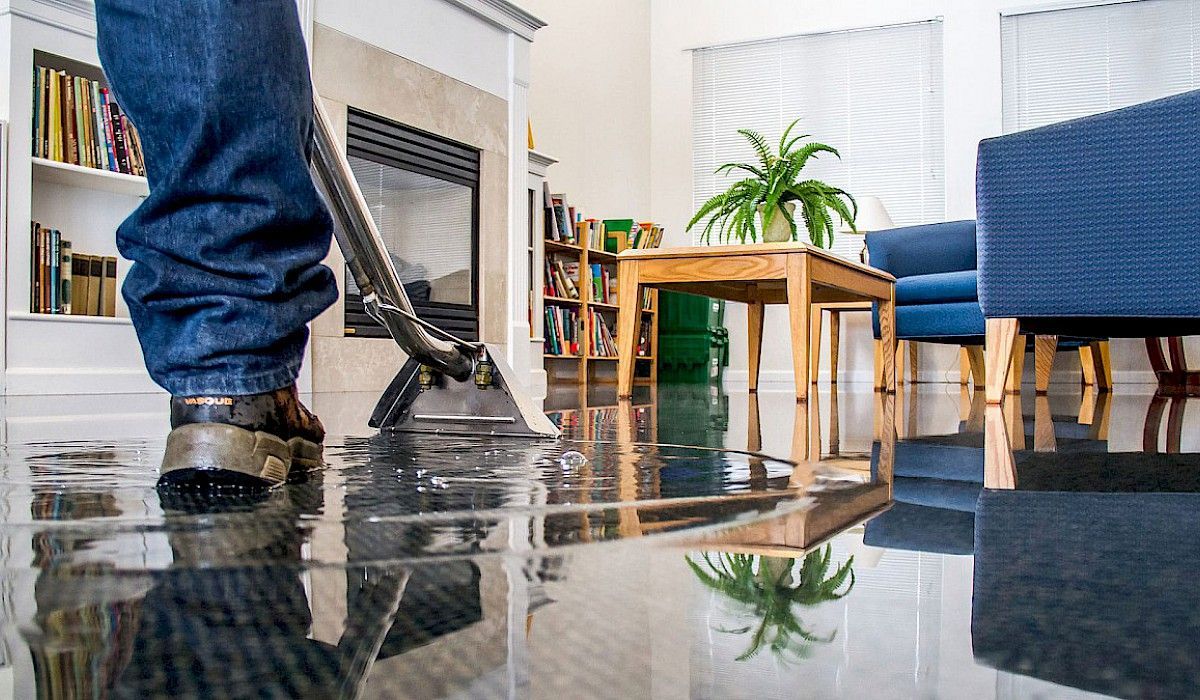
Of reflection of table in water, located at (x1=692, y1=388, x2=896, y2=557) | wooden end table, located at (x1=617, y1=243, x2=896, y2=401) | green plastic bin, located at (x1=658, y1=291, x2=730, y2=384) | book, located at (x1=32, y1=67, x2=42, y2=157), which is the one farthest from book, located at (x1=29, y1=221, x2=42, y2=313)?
green plastic bin, located at (x1=658, y1=291, x2=730, y2=384)

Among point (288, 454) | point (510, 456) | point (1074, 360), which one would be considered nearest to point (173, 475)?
point (288, 454)

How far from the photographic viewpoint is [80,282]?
10.3 feet

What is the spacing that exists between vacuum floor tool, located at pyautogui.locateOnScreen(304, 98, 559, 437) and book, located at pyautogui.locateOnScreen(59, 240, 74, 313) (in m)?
1.95

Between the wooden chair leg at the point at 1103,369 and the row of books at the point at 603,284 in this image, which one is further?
the row of books at the point at 603,284

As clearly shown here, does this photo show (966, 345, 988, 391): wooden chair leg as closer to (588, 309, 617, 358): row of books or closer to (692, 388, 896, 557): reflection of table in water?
(588, 309, 617, 358): row of books

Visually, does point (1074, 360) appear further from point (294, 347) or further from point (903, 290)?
point (294, 347)

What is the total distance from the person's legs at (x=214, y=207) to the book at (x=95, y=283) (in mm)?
2592

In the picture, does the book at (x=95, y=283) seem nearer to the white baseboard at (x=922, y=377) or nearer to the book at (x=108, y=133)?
the book at (x=108, y=133)

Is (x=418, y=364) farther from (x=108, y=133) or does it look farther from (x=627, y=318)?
(x=108, y=133)

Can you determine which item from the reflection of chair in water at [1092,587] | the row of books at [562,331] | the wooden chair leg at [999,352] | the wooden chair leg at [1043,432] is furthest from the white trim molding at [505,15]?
the reflection of chair in water at [1092,587]

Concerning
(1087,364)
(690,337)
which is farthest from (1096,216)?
(690,337)

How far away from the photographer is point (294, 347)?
2.89ft

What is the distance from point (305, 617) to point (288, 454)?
481 millimetres

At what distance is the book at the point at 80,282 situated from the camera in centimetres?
312
